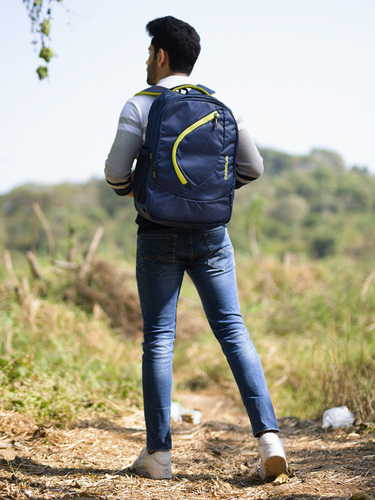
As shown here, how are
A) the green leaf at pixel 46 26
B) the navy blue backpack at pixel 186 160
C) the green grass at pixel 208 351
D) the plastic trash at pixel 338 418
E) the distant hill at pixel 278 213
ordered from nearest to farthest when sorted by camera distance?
the navy blue backpack at pixel 186 160, the green leaf at pixel 46 26, the plastic trash at pixel 338 418, the green grass at pixel 208 351, the distant hill at pixel 278 213

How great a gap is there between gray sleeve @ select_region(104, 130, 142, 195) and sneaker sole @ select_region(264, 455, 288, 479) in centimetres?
116

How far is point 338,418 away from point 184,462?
3.51ft

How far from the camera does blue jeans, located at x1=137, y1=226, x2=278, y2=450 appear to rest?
6.57ft

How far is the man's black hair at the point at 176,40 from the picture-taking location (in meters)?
2.01

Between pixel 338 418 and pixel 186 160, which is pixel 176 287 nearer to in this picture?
pixel 186 160

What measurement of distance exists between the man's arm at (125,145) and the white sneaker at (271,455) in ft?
3.61

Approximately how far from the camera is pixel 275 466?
1.97m

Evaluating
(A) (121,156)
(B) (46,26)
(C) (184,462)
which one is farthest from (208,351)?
(A) (121,156)

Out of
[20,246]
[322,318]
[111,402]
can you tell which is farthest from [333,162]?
[111,402]

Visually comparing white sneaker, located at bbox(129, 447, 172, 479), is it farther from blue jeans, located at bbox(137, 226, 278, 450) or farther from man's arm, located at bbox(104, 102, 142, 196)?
man's arm, located at bbox(104, 102, 142, 196)

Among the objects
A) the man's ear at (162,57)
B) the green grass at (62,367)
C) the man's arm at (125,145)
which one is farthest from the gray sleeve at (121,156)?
the green grass at (62,367)

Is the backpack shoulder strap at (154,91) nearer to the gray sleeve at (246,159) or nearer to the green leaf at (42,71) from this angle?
the gray sleeve at (246,159)

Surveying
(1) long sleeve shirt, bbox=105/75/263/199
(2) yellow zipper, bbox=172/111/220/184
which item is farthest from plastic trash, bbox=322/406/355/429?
(2) yellow zipper, bbox=172/111/220/184

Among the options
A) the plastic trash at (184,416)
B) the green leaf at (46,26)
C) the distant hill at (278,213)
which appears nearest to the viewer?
the green leaf at (46,26)
